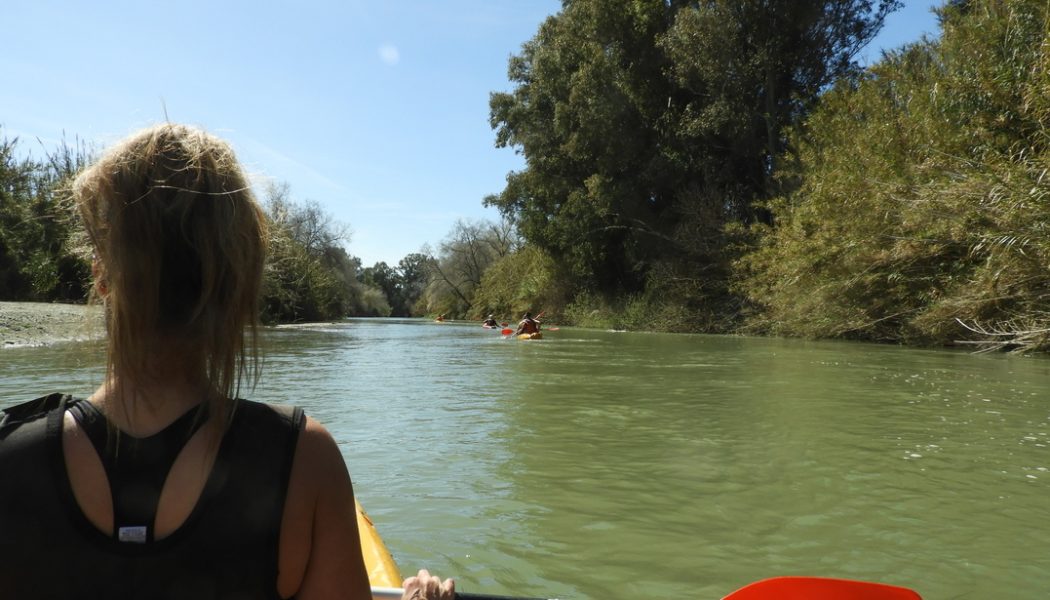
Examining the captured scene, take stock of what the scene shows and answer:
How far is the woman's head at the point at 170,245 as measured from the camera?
3.67ft

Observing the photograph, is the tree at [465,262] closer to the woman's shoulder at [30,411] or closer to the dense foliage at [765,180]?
the dense foliage at [765,180]

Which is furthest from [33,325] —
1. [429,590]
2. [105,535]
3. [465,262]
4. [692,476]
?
[465,262]

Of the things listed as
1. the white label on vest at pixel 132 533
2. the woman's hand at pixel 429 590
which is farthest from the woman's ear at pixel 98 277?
the woman's hand at pixel 429 590

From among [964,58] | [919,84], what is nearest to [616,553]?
[964,58]

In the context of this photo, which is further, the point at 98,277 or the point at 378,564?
the point at 378,564

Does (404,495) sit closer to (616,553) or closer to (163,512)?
(616,553)

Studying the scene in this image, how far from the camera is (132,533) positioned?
3.45ft

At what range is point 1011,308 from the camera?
→ 35.9 feet

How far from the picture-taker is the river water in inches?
119

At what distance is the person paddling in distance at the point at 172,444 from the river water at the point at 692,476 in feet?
0.64

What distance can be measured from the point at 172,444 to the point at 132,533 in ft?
0.44

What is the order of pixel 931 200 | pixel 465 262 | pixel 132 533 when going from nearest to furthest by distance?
pixel 132 533, pixel 931 200, pixel 465 262

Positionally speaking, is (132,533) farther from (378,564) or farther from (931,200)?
(931,200)

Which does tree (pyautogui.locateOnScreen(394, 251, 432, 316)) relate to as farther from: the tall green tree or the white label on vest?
the white label on vest
